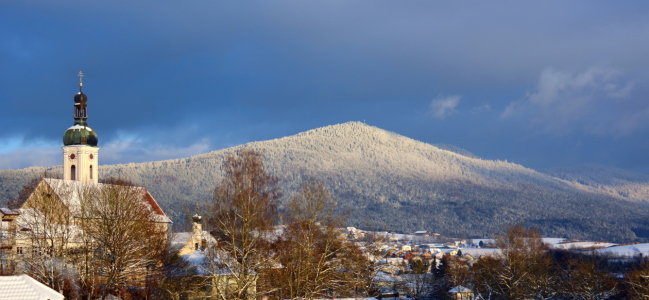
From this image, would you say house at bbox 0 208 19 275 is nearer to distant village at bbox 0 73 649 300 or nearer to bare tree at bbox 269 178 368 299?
distant village at bbox 0 73 649 300

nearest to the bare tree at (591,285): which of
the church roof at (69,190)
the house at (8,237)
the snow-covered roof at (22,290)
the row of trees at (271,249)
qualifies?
the row of trees at (271,249)

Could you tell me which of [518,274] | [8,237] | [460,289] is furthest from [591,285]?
[8,237]

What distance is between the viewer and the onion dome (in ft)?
322

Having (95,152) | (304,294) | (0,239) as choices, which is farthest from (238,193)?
(95,152)

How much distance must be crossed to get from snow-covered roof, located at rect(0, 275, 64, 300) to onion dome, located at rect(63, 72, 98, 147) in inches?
2201

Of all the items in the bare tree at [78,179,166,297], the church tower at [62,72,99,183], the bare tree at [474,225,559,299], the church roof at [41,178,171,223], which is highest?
the church tower at [62,72,99,183]

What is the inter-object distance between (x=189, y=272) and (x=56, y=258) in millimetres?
10298

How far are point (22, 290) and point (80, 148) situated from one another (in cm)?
5633

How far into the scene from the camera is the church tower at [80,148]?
97875 mm

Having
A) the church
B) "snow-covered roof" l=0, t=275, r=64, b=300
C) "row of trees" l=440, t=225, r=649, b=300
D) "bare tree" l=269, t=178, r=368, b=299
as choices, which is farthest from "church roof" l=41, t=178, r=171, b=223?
"row of trees" l=440, t=225, r=649, b=300

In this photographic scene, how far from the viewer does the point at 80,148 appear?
9812 centimetres

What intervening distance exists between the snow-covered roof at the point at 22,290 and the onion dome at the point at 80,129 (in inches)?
2201

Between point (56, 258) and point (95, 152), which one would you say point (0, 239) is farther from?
point (95, 152)

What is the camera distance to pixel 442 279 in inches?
4710
